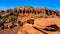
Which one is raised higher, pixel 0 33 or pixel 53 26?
pixel 53 26

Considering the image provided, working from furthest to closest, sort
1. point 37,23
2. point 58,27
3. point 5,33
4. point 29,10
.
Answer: point 29,10, point 5,33, point 37,23, point 58,27

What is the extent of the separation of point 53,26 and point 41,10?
79.8ft

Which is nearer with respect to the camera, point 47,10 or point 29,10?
point 29,10

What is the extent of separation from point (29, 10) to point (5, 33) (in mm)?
18508

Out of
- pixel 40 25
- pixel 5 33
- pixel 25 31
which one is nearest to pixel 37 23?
pixel 40 25

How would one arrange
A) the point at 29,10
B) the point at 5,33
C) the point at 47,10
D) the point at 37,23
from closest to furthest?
the point at 37,23
the point at 5,33
the point at 29,10
the point at 47,10

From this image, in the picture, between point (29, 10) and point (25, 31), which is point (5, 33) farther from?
point (29, 10)

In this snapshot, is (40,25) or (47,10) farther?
(47,10)

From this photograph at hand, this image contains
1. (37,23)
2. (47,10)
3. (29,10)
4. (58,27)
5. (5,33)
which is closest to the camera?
(58,27)

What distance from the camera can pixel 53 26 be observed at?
1257cm

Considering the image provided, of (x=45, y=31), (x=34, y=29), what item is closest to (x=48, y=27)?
(x=45, y=31)

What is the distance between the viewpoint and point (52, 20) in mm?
12867

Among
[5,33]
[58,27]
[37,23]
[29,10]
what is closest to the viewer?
[58,27]

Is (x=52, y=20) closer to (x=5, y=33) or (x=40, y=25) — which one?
(x=40, y=25)
